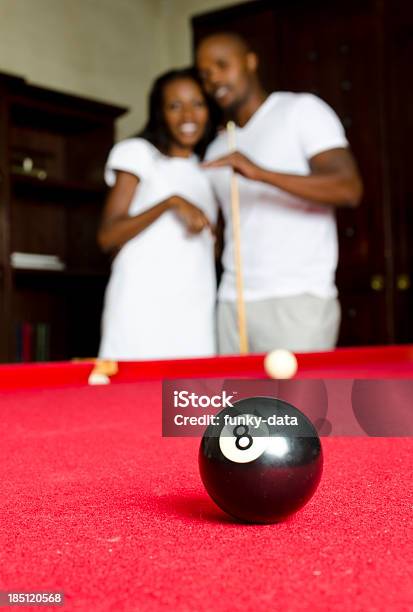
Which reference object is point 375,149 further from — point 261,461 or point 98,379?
point 261,461

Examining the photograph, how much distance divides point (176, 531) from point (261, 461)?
0.09 metres

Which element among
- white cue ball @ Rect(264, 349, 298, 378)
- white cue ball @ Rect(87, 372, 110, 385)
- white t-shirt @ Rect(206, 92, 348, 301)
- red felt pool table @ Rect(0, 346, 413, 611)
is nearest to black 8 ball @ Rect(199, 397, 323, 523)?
red felt pool table @ Rect(0, 346, 413, 611)

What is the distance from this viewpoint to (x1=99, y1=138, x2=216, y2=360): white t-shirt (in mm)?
2721

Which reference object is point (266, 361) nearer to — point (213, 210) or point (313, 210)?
point (313, 210)

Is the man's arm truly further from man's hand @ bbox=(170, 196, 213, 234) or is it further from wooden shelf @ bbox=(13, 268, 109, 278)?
wooden shelf @ bbox=(13, 268, 109, 278)

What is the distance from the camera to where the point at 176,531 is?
65 cm

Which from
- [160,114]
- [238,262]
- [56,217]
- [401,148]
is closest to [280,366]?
[238,262]

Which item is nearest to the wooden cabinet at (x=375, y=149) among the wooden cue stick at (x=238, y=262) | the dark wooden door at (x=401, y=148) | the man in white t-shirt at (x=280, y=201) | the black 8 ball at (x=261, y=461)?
the dark wooden door at (x=401, y=148)

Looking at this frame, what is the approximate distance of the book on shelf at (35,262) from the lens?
3910 millimetres

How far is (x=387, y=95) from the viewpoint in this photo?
4.09 m

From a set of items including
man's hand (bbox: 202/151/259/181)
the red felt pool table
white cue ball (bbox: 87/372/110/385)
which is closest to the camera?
the red felt pool table

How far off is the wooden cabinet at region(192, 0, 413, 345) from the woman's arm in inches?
65.8

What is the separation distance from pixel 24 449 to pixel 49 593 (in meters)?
0.61

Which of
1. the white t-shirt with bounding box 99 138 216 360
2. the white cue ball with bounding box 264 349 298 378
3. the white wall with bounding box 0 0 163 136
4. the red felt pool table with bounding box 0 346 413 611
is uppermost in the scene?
the white wall with bounding box 0 0 163 136
